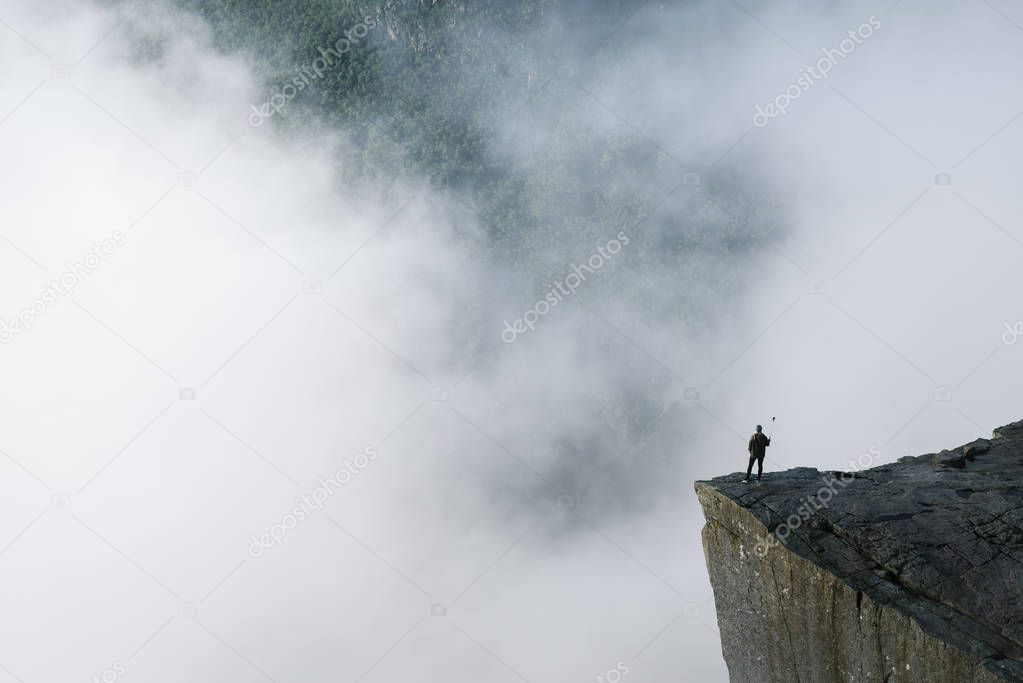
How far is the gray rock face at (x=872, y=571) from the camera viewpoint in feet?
49.5

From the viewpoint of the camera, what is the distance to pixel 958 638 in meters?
14.8

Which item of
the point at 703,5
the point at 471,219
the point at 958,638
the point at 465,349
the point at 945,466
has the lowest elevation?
the point at 958,638

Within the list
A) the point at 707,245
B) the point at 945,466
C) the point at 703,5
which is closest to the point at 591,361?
the point at 707,245

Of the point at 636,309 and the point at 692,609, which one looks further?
the point at 636,309

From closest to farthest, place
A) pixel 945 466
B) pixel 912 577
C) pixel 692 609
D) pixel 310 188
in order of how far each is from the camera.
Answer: pixel 912 577, pixel 945 466, pixel 692 609, pixel 310 188

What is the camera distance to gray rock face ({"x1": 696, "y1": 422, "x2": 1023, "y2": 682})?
595 inches

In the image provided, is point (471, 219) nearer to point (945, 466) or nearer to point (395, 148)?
point (395, 148)

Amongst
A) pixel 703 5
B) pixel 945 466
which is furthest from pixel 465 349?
pixel 945 466

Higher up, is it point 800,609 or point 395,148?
point 395,148

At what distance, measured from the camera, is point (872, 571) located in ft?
53.7

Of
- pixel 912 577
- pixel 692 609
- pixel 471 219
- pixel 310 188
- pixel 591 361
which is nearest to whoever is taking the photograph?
pixel 912 577

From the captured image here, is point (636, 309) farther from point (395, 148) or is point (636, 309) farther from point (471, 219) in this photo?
point (395, 148)

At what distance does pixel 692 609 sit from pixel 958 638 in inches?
3734

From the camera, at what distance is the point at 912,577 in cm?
1588
